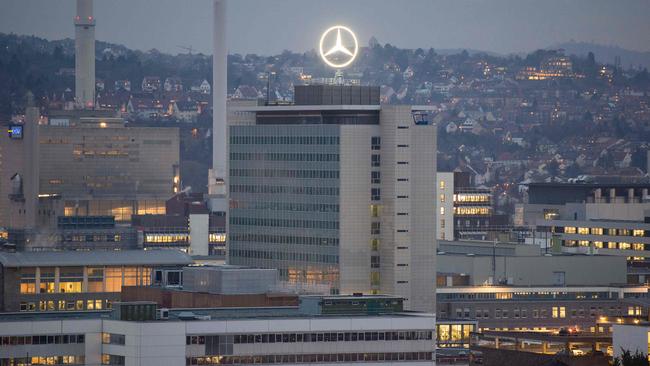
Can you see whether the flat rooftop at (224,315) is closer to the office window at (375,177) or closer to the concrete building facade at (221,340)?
the concrete building facade at (221,340)

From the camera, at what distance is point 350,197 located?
169875 mm

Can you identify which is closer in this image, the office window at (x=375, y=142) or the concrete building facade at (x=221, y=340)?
the concrete building facade at (x=221, y=340)

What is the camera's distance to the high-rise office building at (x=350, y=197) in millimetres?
168625

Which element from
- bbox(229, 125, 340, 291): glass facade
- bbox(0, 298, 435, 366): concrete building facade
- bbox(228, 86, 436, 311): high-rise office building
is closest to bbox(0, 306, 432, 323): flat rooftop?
bbox(0, 298, 435, 366): concrete building facade

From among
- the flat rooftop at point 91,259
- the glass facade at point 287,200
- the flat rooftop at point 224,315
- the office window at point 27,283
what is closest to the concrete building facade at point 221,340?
the flat rooftop at point 224,315

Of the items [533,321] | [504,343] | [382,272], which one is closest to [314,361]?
[504,343]

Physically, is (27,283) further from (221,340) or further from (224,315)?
(221,340)

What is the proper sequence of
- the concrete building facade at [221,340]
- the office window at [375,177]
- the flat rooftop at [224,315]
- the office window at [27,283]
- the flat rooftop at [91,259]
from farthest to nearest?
the office window at [375,177] < the flat rooftop at [91,259] < the office window at [27,283] < the flat rooftop at [224,315] < the concrete building facade at [221,340]

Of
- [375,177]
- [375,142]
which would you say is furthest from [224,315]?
[375,142]

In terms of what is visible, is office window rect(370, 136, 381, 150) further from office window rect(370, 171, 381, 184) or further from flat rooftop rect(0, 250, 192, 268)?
flat rooftop rect(0, 250, 192, 268)

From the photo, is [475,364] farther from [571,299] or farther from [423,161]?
[571,299]

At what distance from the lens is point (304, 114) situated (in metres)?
175

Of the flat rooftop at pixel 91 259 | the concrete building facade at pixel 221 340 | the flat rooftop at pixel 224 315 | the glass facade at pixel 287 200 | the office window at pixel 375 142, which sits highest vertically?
the office window at pixel 375 142

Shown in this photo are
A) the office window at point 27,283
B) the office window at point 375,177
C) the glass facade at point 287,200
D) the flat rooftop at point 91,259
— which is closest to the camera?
the office window at point 27,283
